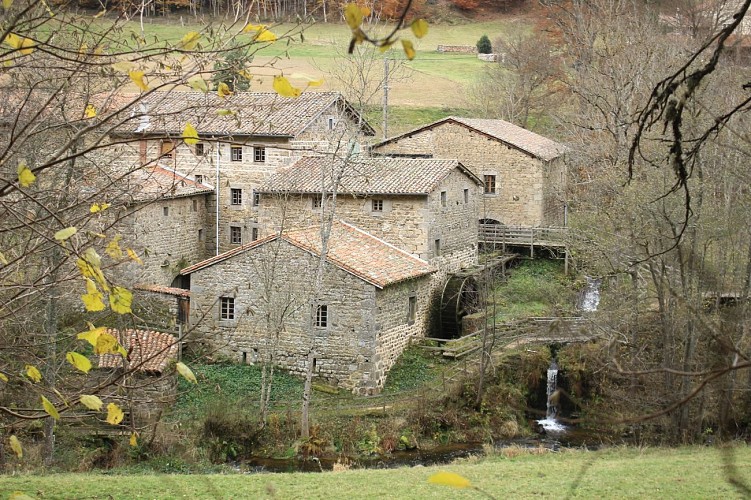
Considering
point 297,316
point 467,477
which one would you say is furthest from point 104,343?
point 297,316

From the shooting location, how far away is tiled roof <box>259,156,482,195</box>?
24797 millimetres

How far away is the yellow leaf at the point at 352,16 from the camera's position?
2.36 m

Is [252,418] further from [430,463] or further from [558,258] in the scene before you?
[558,258]

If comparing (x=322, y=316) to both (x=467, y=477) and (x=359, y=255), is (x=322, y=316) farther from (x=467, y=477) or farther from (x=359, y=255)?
(x=467, y=477)

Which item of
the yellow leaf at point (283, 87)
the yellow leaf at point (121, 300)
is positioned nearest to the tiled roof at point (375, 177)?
the yellow leaf at point (121, 300)

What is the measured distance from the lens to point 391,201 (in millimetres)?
25141

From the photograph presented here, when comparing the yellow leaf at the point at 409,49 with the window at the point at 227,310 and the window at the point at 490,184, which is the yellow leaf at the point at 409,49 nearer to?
the window at the point at 227,310

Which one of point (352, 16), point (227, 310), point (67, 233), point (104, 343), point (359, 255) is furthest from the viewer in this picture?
point (359, 255)

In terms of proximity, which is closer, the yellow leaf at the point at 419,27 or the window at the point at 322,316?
the yellow leaf at the point at 419,27

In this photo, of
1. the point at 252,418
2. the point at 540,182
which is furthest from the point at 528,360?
the point at 540,182

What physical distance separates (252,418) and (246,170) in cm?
1372

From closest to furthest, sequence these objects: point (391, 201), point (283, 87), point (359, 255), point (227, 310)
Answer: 1. point (283, 87)
2. point (227, 310)
3. point (359, 255)
4. point (391, 201)

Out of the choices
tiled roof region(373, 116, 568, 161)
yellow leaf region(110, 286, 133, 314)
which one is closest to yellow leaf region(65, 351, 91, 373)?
yellow leaf region(110, 286, 133, 314)

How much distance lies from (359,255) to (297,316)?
221 centimetres
